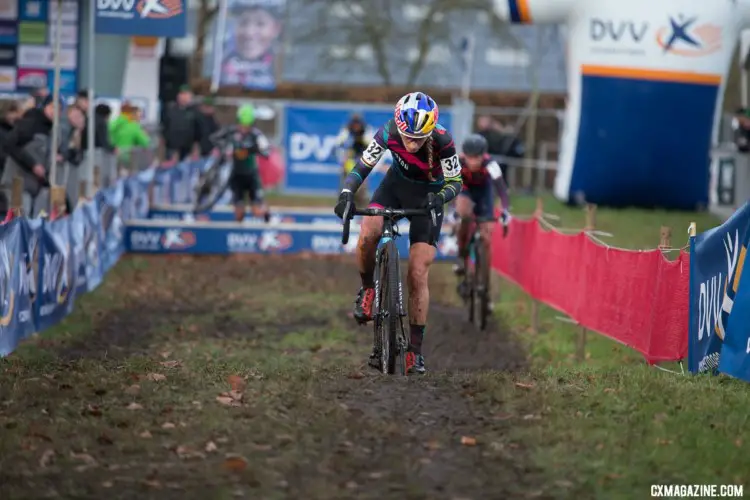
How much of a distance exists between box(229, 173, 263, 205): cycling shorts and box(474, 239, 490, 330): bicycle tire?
9.31 meters

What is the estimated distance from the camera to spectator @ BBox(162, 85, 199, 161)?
2891 cm

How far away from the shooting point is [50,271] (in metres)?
14.8

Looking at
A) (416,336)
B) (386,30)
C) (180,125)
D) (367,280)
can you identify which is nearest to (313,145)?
(180,125)

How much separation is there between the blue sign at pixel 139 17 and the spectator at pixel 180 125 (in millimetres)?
10029

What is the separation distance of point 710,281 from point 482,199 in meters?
5.88

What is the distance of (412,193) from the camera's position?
11.4m

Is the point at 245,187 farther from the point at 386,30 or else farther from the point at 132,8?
the point at 386,30

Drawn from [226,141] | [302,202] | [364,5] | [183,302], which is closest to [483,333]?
[183,302]

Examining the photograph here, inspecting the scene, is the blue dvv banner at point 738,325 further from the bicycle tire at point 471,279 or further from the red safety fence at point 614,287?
the bicycle tire at point 471,279

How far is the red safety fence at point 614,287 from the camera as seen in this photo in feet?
36.7

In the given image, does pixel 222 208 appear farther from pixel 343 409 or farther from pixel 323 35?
pixel 323 35

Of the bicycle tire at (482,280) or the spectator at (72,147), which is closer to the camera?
the bicycle tire at (482,280)

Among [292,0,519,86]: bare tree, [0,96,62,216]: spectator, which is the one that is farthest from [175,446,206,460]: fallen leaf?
[292,0,519,86]: bare tree

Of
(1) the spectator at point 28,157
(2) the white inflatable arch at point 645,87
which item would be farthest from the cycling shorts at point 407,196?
(2) the white inflatable arch at point 645,87
